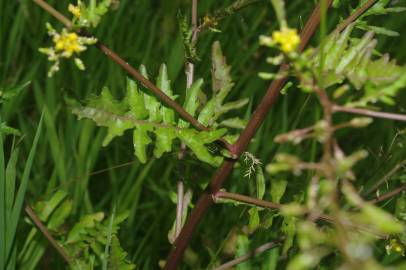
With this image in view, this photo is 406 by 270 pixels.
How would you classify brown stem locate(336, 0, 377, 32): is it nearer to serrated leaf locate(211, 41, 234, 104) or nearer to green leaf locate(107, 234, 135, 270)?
serrated leaf locate(211, 41, 234, 104)

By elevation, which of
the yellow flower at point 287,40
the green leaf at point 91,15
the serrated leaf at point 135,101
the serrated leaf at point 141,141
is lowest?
the serrated leaf at point 141,141

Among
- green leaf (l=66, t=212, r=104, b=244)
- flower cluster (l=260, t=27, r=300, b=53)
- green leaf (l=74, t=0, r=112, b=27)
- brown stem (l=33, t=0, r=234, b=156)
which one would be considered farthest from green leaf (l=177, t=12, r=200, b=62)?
green leaf (l=66, t=212, r=104, b=244)

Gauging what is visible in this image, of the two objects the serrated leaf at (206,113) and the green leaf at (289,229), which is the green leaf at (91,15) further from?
the green leaf at (289,229)

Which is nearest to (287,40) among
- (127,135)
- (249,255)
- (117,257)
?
(249,255)

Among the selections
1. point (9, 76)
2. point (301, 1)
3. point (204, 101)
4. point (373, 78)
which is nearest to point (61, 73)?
point (9, 76)

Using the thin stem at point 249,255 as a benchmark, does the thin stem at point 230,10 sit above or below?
above

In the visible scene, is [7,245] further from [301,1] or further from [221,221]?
[301,1]

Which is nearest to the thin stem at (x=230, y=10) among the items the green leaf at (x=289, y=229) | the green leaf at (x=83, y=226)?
the green leaf at (x=289, y=229)
